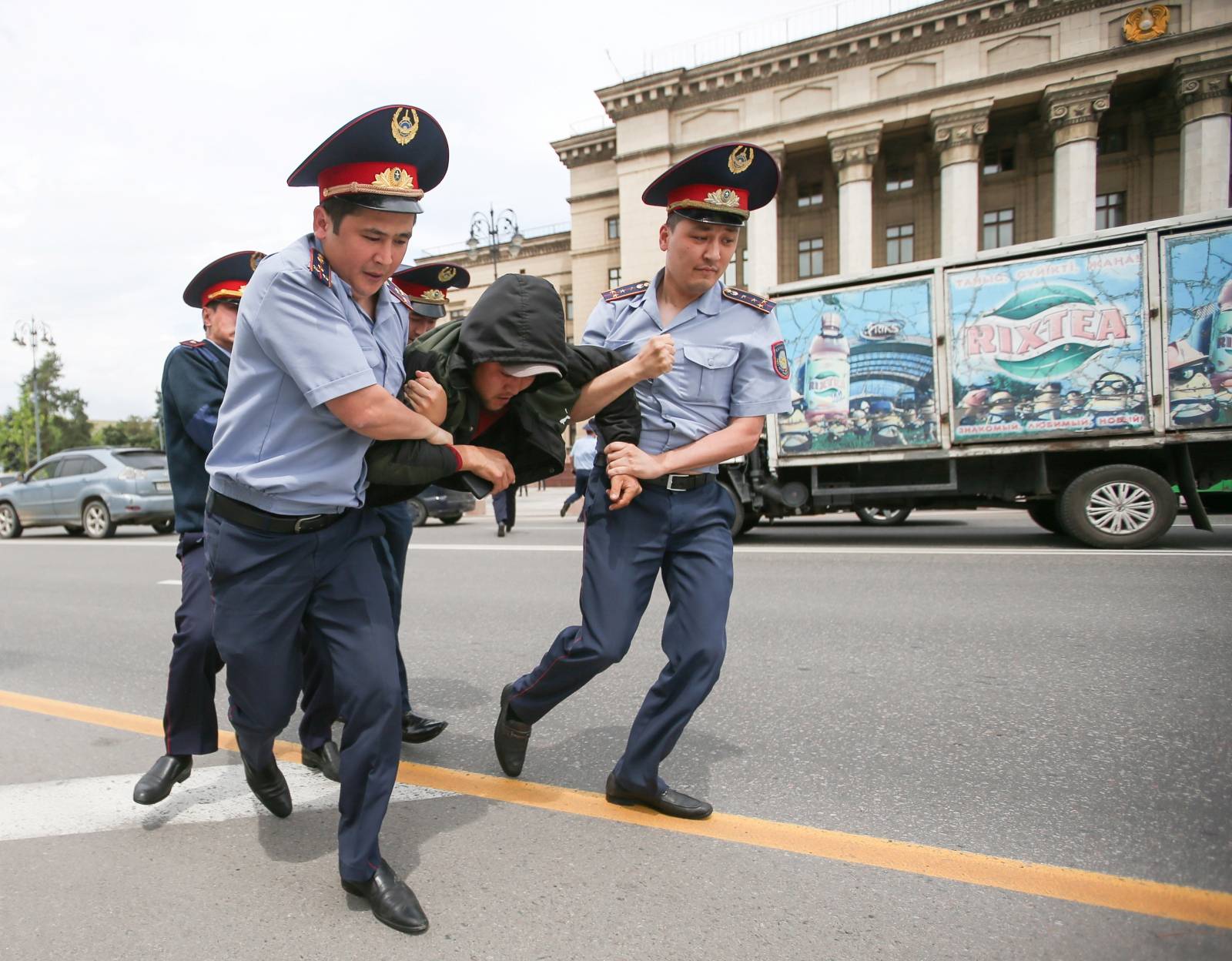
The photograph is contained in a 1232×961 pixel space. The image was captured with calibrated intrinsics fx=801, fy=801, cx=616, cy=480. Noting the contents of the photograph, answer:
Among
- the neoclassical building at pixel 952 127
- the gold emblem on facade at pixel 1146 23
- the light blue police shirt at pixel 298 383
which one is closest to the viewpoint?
the light blue police shirt at pixel 298 383

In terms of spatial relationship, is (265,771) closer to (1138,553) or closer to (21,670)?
(21,670)

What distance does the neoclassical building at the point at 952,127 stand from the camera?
92.2 ft

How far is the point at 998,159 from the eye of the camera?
3344 centimetres

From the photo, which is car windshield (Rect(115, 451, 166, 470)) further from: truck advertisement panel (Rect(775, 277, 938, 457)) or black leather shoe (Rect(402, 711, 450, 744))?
black leather shoe (Rect(402, 711, 450, 744))

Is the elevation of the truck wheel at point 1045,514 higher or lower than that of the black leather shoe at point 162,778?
higher

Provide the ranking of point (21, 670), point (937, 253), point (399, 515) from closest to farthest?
point (399, 515), point (21, 670), point (937, 253)

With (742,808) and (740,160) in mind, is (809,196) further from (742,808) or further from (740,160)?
(742,808)

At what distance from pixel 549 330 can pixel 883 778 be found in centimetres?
192

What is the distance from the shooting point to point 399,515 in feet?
11.4

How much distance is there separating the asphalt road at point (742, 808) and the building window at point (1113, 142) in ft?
110

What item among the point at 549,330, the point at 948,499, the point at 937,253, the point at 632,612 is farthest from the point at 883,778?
the point at 937,253

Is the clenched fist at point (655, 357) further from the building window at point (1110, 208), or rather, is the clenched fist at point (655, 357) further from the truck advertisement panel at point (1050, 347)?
the building window at point (1110, 208)

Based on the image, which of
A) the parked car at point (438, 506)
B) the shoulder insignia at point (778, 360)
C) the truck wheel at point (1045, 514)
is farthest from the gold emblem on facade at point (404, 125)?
the parked car at point (438, 506)

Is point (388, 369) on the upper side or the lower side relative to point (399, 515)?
upper
